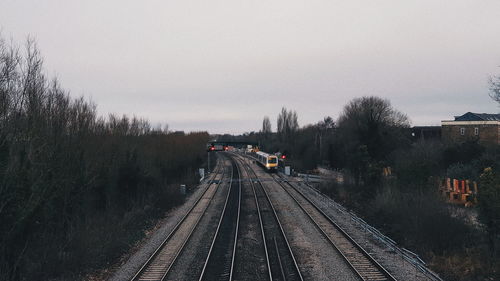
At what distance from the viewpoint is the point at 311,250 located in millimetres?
14680

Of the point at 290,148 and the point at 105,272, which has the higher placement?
the point at 290,148

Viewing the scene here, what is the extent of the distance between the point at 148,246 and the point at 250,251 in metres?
4.53

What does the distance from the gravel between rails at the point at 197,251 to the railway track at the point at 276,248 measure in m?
2.49

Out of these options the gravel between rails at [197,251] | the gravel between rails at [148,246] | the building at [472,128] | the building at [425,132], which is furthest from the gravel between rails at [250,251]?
the building at [425,132]

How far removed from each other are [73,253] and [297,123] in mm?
76608

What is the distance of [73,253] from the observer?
1387 centimetres

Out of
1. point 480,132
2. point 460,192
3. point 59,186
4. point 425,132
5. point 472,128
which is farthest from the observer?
point 425,132

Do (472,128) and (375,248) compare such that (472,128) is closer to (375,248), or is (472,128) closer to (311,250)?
(375,248)

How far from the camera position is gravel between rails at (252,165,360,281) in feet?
39.7

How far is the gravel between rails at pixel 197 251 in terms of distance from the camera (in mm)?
12242

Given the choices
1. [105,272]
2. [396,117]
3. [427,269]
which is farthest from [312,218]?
[396,117]

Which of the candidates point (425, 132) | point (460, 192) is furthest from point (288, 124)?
point (460, 192)

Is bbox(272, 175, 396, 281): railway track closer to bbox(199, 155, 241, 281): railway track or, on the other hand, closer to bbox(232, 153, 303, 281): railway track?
bbox(232, 153, 303, 281): railway track

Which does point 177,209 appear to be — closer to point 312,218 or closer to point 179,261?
point 312,218
